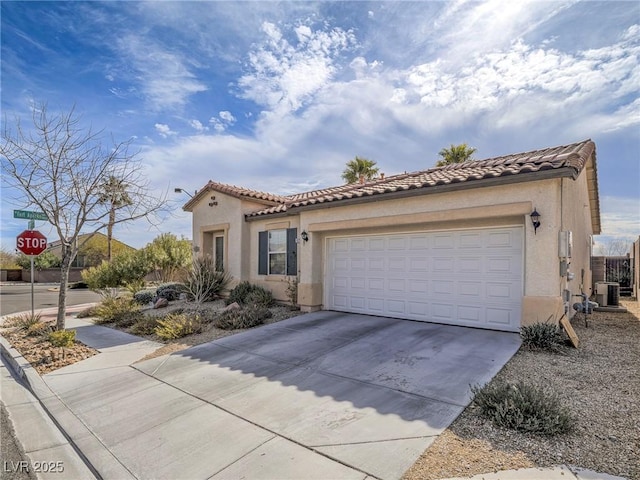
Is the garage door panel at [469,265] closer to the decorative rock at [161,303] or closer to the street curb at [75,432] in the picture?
the street curb at [75,432]

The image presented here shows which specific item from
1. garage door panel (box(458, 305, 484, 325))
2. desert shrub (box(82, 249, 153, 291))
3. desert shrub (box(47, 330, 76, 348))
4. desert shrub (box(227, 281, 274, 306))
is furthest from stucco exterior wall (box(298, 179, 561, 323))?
desert shrub (box(82, 249, 153, 291))

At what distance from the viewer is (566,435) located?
12.4 feet

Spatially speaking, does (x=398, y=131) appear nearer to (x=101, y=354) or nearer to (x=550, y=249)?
(x=550, y=249)

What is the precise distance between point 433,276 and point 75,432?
319 inches

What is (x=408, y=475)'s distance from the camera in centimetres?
327

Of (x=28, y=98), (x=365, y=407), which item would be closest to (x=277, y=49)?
(x=28, y=98)

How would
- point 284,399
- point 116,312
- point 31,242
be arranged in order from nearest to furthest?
point 284,399 < point 116,312 < point 31,242

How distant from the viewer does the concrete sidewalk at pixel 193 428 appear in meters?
3.56

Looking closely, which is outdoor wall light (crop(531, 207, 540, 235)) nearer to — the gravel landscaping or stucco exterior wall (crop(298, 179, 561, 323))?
stucco exterior wall (crop(298, 179, 561, 323))

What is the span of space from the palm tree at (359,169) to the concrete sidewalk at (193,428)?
21.8m

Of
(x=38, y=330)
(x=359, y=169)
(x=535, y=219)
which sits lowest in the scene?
(x=38, y=330)

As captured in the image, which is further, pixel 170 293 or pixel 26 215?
pixel 170 293

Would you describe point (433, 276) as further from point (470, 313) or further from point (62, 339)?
point (62, 339)

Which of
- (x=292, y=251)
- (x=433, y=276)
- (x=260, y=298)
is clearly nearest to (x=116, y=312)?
(x=260, y=298)
